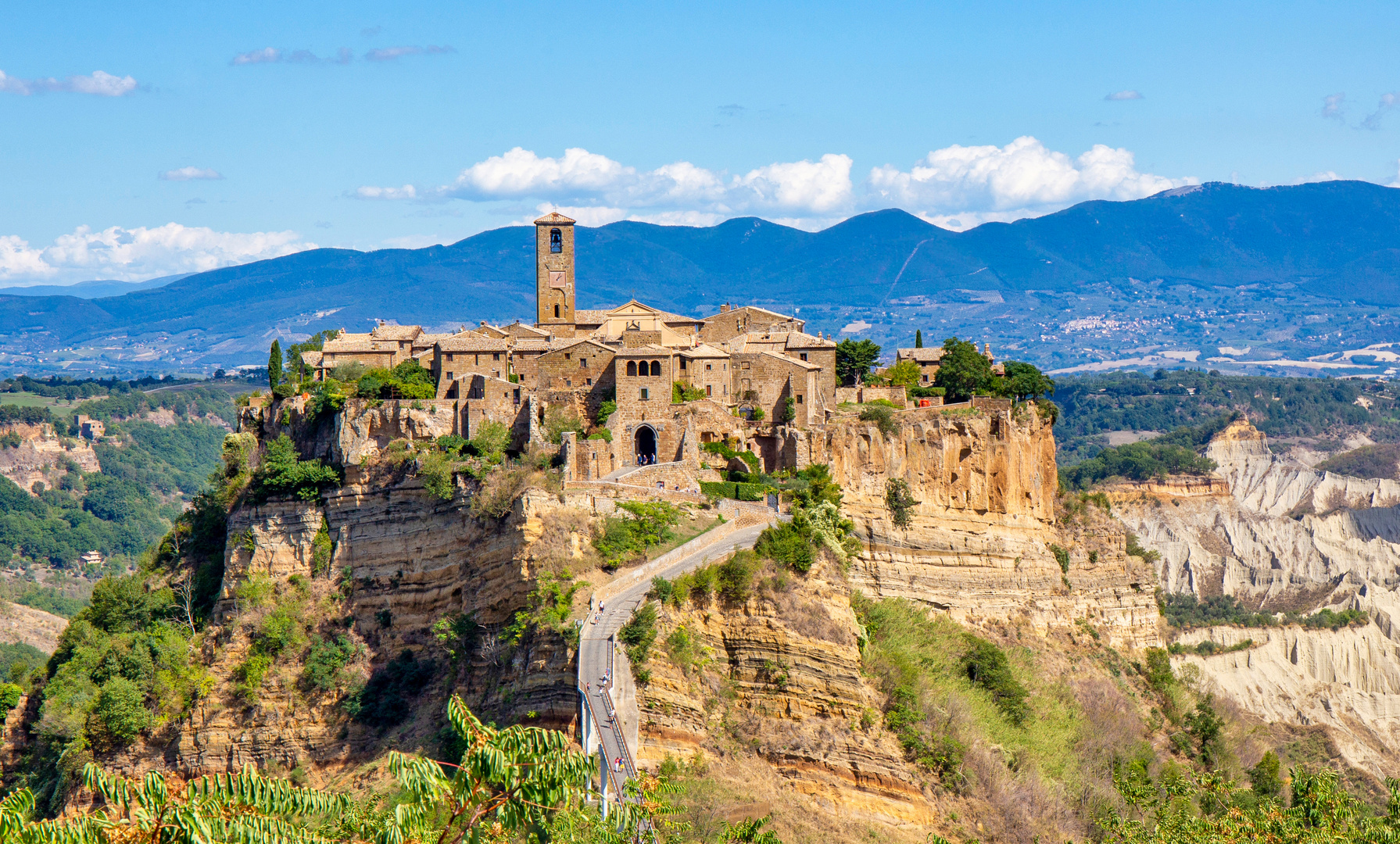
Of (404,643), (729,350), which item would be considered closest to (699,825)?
(404,643)

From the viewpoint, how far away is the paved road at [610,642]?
39.4 m

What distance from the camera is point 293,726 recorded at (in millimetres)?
58000

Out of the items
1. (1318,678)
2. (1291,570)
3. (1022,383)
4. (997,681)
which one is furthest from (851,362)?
(1291,570)

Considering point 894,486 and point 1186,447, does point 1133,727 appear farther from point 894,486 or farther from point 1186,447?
point 1186,447

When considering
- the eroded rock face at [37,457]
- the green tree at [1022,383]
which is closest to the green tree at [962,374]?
the green tree at [1022,383]

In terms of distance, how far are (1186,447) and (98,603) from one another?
511ft

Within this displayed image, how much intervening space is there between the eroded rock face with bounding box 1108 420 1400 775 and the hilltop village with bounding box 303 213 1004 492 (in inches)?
2041

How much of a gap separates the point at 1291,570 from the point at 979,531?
322 feet

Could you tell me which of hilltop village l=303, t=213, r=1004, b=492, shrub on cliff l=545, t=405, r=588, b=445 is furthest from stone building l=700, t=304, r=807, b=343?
shrub on cliff l=545, t=405, r=588, b=445

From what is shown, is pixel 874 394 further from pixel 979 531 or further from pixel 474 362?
pixel 474 362

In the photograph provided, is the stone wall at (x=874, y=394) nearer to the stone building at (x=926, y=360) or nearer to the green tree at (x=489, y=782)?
the stone building at (x=926, y=360)

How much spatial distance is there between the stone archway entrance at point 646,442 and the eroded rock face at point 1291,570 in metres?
56.2

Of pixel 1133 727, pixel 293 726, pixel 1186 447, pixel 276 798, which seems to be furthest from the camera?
pixel 1186 447

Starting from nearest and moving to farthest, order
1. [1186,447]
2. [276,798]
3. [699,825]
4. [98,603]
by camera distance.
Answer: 1. [276,798]
2. [699,825]
3. [98,603]
4. [1186,447]
